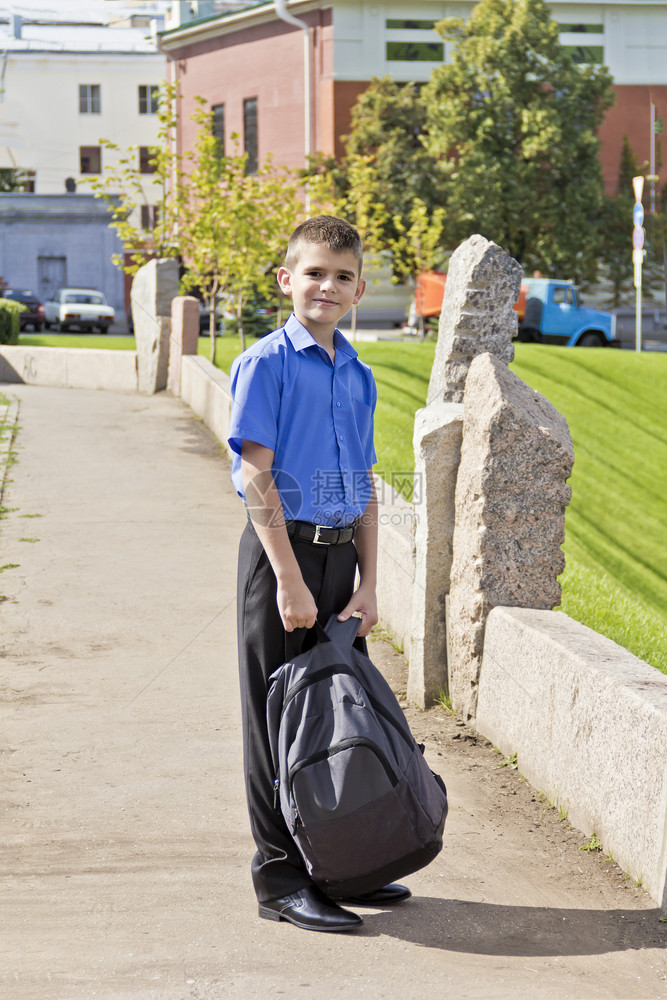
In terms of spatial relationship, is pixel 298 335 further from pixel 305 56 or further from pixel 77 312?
pixel 305 56

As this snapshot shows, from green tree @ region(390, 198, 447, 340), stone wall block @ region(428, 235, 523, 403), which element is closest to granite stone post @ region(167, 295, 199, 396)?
stone wall block @ region(428, 235, 523, 403)

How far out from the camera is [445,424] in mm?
5180

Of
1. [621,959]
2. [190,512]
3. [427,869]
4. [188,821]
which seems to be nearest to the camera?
[621,959]

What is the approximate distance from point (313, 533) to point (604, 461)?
12042mm

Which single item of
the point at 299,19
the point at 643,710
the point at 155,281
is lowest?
the point at 643,710

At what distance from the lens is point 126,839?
396 cm

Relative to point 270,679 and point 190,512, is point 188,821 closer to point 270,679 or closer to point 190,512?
point 270,679

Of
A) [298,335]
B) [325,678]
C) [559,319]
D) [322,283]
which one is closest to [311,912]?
[325,678]

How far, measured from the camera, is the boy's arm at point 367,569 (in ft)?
11.3

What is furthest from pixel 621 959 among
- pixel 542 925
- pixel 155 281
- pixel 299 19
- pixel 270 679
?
pixel 299 19

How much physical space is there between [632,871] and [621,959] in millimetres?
442

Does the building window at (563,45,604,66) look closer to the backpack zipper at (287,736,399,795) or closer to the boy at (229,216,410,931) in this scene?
the boy at (229,216,410,931)

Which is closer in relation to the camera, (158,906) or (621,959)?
(621,959)

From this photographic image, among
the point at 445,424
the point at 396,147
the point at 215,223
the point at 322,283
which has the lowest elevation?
the point at 445,424
